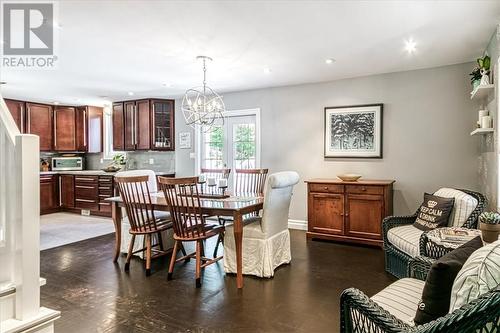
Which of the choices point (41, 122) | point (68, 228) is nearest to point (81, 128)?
point (41, 122)

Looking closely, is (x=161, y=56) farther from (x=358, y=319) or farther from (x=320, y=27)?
(x=358, y=319)

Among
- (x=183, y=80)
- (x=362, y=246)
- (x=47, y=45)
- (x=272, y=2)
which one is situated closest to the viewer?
(x=272, y=2)

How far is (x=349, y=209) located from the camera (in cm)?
455

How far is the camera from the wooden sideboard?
438 cm

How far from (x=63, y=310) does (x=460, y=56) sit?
5.03 meters

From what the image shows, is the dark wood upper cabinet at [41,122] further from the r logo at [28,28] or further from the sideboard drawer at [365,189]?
the sideboard drawer at [365,189]

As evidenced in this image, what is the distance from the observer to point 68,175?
286 inches

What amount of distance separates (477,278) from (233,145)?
5.26m

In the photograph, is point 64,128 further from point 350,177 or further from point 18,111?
point 350,177

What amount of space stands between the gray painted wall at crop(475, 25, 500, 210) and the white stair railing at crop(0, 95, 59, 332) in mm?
3682

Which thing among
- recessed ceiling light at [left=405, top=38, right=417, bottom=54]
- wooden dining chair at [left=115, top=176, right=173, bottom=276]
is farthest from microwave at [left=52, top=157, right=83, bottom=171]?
recessed ceiling light at [left=405, top=38, right=417, bottom=54]

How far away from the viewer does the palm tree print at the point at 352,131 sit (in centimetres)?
495

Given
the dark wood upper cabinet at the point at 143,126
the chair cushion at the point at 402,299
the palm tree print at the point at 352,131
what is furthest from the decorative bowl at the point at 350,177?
the dark wood upper cabinet at the point at 143,126

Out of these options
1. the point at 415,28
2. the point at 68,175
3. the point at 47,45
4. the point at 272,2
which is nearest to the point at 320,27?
the point at 272,2
